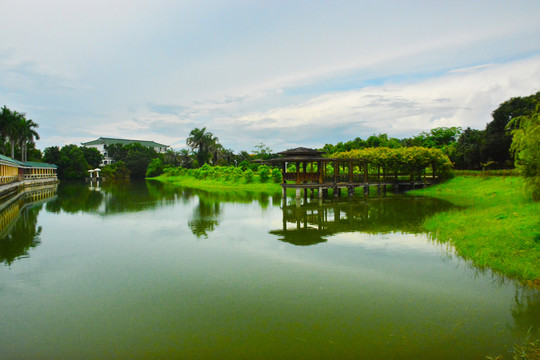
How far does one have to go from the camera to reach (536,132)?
13.6 m

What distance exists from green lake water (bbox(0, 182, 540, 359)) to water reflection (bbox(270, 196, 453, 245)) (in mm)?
316

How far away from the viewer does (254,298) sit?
7309 mm

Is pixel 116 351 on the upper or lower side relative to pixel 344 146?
lower

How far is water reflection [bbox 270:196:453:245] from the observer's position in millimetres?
14055

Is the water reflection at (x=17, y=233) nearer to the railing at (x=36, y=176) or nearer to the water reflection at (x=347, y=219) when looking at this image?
the water reflection at (x=347, y=219)

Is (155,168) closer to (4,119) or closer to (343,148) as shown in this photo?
(4,119)

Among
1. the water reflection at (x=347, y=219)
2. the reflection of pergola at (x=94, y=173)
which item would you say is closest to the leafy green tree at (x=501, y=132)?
the water reflection at (x=347, y=219)

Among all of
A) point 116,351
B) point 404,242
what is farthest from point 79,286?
point 404,242

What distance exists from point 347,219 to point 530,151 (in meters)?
8.28

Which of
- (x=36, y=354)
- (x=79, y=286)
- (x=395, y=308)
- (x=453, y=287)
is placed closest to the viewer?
(x=36, y=354)

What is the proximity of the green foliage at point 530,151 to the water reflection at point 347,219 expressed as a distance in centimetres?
445

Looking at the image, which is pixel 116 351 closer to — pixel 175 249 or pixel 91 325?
pixel 91 325

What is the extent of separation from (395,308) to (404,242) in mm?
5784

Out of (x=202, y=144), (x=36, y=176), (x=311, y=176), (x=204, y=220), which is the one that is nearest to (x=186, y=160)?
(x=202, y=144)
